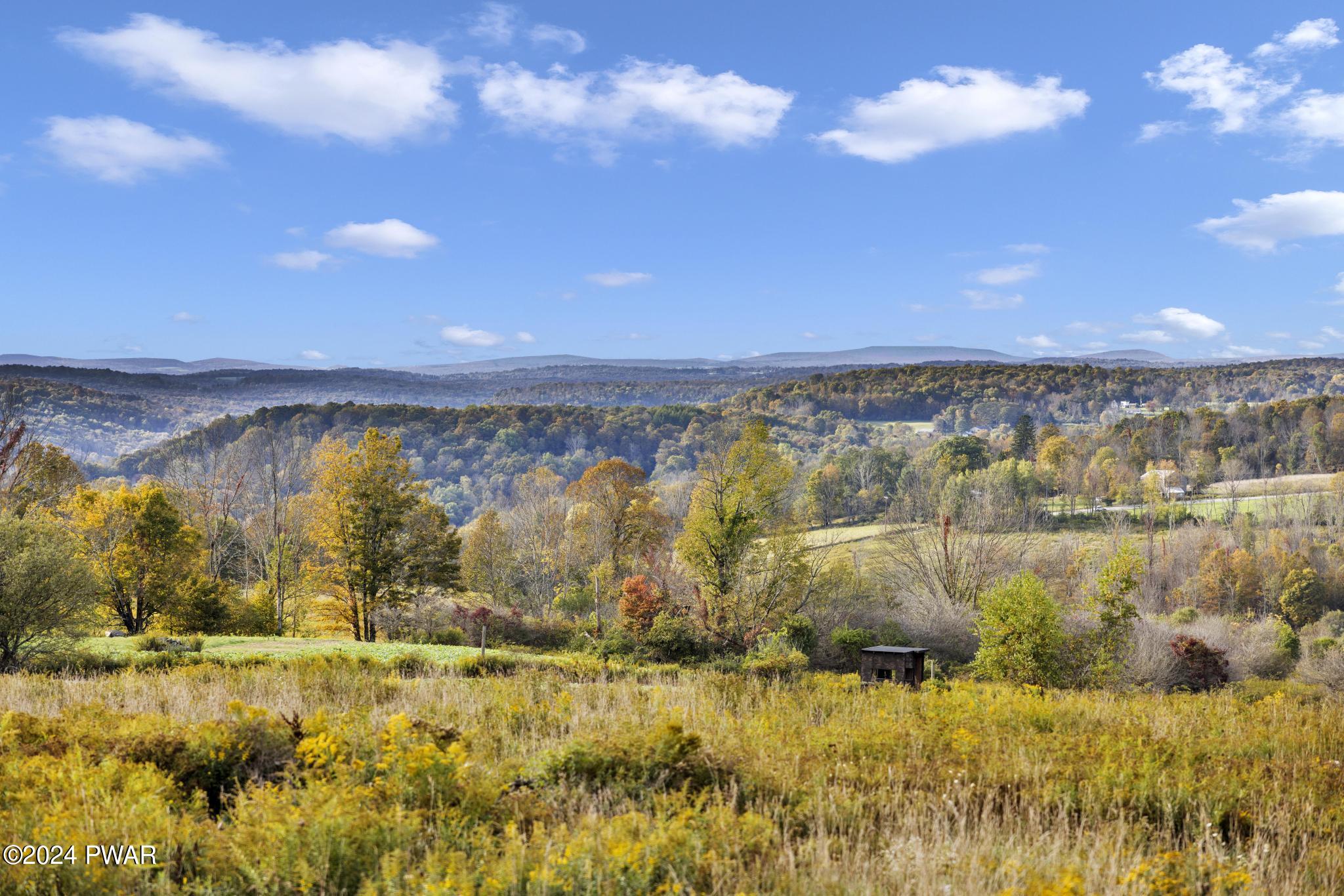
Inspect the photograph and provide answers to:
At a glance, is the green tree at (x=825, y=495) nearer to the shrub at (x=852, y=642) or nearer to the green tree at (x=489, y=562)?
the green tree at (x=489, y=562)

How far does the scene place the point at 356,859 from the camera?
4.41 meters

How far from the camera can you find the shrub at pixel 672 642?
2931 centimetres

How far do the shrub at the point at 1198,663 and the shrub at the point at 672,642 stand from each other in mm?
19894

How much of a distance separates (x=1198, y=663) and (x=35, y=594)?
129ft

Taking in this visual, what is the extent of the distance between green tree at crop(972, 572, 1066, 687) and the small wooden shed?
7.21 ft

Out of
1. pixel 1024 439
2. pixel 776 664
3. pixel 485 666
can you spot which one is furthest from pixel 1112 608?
pixel 1024 439

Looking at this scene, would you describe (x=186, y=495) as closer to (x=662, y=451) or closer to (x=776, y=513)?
(x=776, y=513)

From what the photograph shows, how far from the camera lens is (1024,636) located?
64.2 ft

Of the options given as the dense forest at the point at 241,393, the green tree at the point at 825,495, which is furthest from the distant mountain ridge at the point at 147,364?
the green tree at the point at 825,495

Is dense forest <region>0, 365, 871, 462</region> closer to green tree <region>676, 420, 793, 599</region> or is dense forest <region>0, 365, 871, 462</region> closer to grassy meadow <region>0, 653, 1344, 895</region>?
green tree <region>676, 420, 793, 599</region>

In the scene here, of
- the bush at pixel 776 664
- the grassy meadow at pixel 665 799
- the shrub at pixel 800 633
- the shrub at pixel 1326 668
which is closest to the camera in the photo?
the grassy meadow at pixel 665 799

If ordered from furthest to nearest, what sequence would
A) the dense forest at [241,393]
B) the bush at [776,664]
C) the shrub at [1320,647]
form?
the dense forest at [241,393]
the shrub at [1320,647]
the bush at [776,664]

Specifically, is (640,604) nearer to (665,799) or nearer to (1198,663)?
(1198,663)

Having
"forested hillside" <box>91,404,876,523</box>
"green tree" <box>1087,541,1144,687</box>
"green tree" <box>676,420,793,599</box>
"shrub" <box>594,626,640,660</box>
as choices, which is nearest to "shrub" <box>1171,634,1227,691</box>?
"green tree" <box>1087,541,1144,687</box>
